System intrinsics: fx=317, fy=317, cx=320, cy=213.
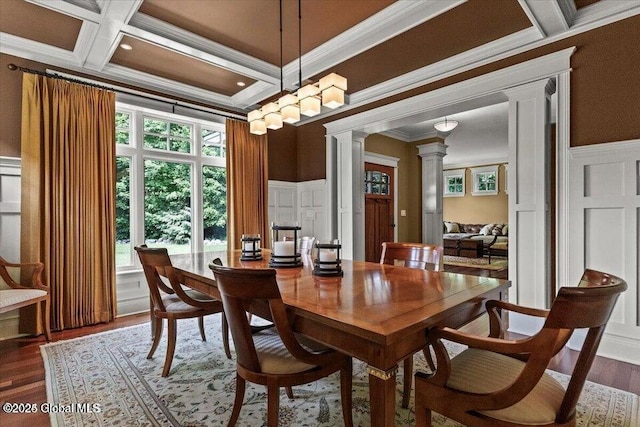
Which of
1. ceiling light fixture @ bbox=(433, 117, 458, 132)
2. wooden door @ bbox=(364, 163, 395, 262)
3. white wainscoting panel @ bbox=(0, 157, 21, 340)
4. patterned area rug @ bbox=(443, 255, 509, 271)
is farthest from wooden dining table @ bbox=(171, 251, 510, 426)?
patterned area rug @ bbox=(443, 255, 509, 271)

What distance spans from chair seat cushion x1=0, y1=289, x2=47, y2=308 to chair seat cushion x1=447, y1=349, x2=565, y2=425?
315 cm

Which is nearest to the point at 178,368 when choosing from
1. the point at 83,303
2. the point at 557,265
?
the point at 83,303

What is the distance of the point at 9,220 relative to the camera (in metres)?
2.96

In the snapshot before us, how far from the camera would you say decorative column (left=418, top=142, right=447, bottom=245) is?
667 centimetres

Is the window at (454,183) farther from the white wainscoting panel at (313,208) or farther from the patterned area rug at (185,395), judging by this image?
the patterned area rug at (185,395)

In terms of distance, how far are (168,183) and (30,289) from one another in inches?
69.9

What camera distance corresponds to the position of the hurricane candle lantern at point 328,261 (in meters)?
1.81

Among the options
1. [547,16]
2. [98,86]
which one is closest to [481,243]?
[547,16]

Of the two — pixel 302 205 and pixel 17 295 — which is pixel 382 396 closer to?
pixel 17 295

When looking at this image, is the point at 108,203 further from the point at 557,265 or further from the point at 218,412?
the point at 557,265

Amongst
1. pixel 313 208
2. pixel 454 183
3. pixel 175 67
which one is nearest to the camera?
pixel 175 67

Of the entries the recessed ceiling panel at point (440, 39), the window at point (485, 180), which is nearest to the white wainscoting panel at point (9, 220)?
the recessed ceiling panel at point (440, 39)

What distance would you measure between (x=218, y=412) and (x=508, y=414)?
146cm

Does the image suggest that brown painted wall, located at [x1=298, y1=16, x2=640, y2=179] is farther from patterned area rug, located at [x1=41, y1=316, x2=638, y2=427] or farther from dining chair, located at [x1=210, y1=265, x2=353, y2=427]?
dining chair, located at [x1=210, y1=265, x2=353, y2=427]
